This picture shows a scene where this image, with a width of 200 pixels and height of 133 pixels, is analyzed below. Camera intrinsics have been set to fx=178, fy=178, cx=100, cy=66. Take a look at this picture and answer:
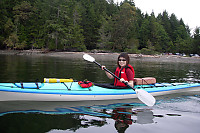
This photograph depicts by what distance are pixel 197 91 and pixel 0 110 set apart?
268 inches

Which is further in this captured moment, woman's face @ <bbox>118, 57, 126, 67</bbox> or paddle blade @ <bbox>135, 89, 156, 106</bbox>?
woman's face @ <bbox>118, 57, 126, 67</bbox>

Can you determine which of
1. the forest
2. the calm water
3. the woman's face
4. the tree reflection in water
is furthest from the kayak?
the forest

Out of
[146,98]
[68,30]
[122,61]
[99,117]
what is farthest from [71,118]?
[68,30]

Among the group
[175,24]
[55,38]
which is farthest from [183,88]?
[175,24]

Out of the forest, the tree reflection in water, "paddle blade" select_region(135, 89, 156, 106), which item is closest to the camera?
the tree reflection in water

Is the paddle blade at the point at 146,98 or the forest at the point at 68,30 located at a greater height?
the forest at the point at 68,30

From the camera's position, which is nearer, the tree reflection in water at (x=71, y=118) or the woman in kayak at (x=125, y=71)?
the tree reflection in water at (x=71, y=118)

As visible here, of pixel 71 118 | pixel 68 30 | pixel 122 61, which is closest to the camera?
pixel 71 118

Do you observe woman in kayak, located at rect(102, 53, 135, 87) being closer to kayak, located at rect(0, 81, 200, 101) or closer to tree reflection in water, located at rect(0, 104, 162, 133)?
kayak, located at rect(0, 81, 200, 101)

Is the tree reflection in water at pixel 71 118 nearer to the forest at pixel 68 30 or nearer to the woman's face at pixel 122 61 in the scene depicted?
the woman's face at pixel 122 61

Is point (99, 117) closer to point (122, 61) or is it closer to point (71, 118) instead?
point (71, 118)

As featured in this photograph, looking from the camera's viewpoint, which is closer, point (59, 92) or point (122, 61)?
point (59, 92)

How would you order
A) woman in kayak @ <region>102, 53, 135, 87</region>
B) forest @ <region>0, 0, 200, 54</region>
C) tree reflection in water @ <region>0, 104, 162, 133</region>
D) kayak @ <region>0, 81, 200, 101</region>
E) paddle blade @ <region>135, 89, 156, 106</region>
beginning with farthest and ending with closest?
forest @ <region>0, 0, 200, 54</region> → woman in kayak @ <region>102, 53, 135, 87</region> → paddle blade @ <region>135, 89, 156, 106</region> → kayak @ <region>0, 81, 200, 101</region> → tree reflection in water @ <region>0, 104, 162, 133</region>

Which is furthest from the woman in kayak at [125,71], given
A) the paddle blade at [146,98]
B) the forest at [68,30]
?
the forest at [68,30]
